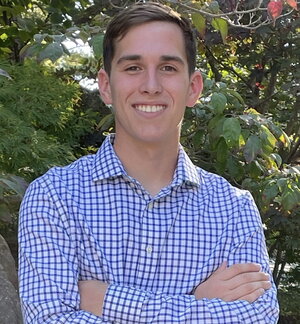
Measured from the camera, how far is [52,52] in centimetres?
303

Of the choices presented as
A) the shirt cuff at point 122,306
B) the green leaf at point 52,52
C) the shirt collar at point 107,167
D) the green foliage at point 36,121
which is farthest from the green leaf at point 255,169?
the shirt cuff at point 122,306

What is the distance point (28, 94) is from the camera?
11.2ft

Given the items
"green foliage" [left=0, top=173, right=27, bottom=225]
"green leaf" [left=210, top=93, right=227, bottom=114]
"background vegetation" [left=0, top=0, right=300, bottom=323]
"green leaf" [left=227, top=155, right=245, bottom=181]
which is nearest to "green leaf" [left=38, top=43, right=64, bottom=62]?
"background vegetation" [left=0, top=0, right=300, bottom=323]

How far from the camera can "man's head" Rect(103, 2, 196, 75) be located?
2166 millimetres

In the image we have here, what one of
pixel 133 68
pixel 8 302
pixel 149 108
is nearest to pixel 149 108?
pixel 149 108

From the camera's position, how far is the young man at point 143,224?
1968 millimetres

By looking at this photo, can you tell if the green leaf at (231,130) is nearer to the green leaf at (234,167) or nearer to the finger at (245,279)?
the green leaf at (234,167)

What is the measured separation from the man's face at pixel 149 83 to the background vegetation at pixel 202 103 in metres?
0.58

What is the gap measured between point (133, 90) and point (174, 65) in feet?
0.46

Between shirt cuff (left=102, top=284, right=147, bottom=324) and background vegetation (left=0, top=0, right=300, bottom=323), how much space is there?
754 millimetres

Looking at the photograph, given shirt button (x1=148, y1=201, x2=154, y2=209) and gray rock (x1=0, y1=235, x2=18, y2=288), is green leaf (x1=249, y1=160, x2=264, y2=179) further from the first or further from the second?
shirt button (x1=148, y1=201, x2=154, y2=209)

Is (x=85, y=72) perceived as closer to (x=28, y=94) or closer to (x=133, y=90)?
(x=28, y=94)

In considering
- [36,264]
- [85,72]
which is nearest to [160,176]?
[36,264]

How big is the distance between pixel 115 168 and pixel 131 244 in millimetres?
222
